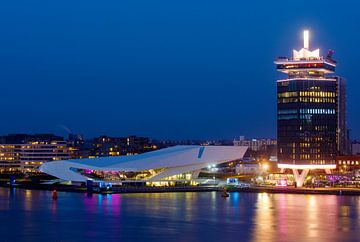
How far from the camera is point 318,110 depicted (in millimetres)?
51906

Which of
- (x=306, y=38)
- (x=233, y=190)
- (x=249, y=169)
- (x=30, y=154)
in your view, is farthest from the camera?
(x=30, y=154)

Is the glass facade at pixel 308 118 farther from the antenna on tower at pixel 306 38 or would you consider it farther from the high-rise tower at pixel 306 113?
the antenna on tower at pixel 306 38

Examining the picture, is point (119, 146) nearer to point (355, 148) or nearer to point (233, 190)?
point (355, 148)

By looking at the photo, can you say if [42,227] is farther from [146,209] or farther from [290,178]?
[290,178]

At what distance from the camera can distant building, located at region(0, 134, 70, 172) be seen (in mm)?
81250

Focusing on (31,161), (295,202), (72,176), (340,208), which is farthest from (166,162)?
(31,161)

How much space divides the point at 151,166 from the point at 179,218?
1972 centimetres

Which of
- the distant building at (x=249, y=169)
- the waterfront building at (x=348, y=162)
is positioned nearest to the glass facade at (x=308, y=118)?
the waterfront building at (x=348, y=162)

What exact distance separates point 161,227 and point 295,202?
12.7 metres

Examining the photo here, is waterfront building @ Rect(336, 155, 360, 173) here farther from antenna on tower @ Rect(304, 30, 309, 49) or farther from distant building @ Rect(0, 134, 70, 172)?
distant building @ Rect(0, 134, 70, 172)

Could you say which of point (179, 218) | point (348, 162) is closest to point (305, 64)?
point (348, 162)

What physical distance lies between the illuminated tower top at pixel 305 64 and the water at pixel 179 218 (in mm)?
11915

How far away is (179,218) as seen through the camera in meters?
30.4

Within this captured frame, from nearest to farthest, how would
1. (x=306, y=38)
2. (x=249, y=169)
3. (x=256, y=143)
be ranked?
1. (x=306, y=38)
2. (x=249, y=169)
3. (x=256, y=143)
